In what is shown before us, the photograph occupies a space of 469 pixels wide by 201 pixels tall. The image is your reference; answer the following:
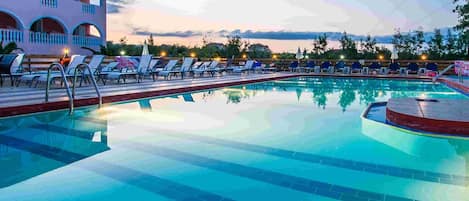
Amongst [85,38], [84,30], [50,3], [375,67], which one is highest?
[50,3]

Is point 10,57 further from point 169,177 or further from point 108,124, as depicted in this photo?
point 169,177

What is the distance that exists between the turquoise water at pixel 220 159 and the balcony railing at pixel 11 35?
8938mm

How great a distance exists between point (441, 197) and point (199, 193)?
1.72 metres

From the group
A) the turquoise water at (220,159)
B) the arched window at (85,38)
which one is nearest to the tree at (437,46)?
the arched window at (85,38)

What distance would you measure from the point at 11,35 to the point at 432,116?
13219mm

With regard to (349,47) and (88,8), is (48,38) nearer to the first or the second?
(88,8)

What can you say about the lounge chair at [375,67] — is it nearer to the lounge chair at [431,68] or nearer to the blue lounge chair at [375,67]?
the blue lounge chair at [375,67]

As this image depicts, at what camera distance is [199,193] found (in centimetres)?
297

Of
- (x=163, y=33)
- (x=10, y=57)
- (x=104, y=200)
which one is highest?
(x=163, y=33)

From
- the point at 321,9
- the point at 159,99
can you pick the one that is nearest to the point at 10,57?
the point at 159,99

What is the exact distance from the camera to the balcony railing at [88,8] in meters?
16.8

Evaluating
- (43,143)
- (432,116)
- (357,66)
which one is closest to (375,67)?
(357,66)

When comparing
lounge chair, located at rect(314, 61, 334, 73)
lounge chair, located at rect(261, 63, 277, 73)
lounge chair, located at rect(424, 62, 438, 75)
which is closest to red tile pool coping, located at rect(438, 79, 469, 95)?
lounge chair, located at rect(424, 62, 438, 75)

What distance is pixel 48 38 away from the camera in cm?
1520
